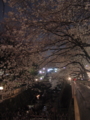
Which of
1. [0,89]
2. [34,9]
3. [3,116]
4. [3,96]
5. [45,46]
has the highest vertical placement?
[34,9]

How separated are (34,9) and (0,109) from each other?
11390 mm

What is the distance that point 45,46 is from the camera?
5973 mm

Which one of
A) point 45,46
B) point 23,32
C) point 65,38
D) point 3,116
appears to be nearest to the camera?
point 23,32

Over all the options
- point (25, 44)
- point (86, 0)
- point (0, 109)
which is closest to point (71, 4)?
point (86, 0)

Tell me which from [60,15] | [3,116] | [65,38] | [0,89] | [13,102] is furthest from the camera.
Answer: [13,102]

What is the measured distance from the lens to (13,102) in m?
14.9

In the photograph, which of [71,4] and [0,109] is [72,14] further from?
[0,109]

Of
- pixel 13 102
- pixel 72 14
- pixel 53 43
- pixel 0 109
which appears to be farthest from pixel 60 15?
pixel 13 102

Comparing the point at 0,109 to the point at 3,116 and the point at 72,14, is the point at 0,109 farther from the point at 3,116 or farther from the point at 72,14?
the point at 72,14

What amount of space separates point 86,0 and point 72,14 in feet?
3.23

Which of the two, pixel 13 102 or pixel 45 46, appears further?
pixel 13 102

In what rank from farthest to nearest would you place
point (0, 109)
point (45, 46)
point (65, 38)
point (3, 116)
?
point (0, 109), point (3, 116), point (65, 38), point (45, 46)

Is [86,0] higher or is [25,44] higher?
[86,0]

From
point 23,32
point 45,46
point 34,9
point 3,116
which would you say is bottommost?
point 3,116
